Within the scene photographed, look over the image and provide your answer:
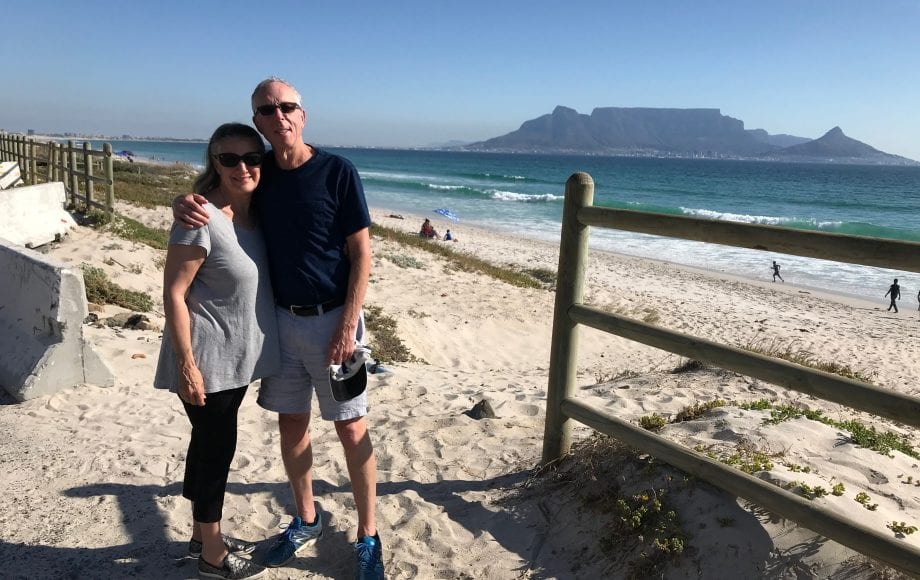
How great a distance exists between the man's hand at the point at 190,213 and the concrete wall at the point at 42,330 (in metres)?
2.85

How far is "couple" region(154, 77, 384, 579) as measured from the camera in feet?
8.25

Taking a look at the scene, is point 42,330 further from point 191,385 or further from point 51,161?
point 51,161

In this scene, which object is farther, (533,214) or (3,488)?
(533,214)

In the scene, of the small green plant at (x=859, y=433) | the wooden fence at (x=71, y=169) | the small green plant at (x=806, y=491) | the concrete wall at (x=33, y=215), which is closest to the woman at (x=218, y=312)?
the small green plant at (x=806, y=491)

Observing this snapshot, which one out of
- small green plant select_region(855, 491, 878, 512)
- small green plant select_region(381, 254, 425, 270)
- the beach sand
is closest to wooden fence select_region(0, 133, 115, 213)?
small green plant select_region(381, 254, 425, 270)

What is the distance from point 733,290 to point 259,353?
1456 centimetres

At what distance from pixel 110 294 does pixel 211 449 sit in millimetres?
5823

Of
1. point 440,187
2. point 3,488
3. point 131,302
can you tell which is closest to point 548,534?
point 3,488

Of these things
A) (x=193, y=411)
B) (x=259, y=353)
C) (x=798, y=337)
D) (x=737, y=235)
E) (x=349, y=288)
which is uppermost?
(x=737, y=235)

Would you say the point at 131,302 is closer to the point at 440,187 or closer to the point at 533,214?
the point at 533,214

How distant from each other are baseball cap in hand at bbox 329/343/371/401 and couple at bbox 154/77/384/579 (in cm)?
3

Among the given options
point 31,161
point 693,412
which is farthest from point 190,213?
point 31,161

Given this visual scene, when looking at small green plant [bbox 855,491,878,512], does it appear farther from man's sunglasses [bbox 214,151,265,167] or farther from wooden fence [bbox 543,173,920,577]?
man's sunglasses [bbox 214,151,265,167]

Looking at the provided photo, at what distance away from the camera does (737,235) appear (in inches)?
109
